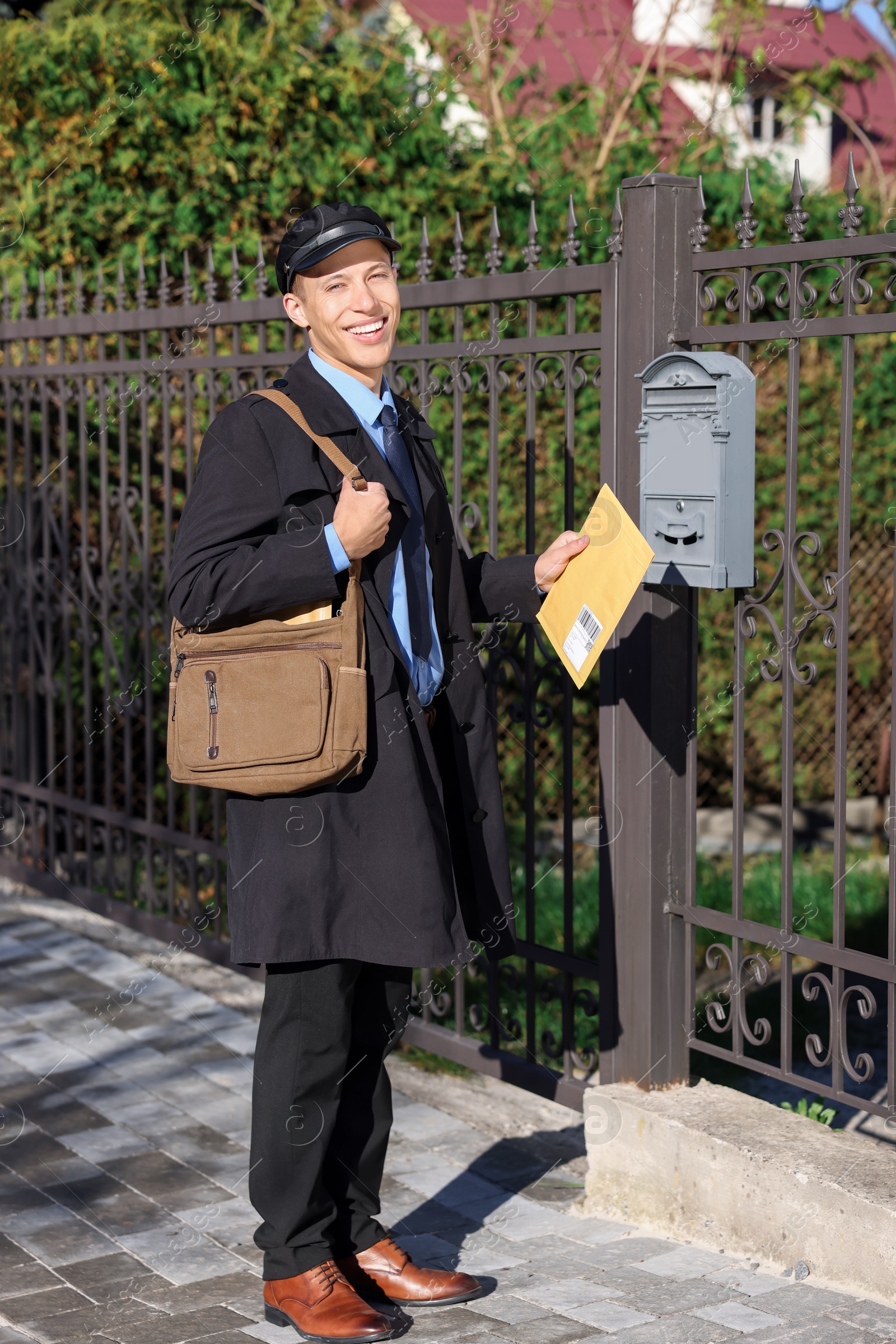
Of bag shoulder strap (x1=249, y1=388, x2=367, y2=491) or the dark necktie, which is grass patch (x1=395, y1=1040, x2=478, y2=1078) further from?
bag shoulder strap (x1=249, y1=388, x2=367, y2=491)

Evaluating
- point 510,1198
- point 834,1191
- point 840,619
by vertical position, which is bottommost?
point 510,1198

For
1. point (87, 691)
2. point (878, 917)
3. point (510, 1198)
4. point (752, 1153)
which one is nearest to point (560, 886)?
point (878, 917)

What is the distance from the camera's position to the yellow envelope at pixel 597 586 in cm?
288

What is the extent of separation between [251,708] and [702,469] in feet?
3.72

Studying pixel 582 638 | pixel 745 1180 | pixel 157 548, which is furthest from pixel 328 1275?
pixel 157 548

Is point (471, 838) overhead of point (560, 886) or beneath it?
overhead

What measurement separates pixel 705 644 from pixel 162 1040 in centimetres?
369

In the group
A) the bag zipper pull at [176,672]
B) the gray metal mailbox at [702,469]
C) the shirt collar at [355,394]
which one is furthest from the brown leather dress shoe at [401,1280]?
the shirt collar at [355,394]

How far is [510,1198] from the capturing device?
3.71 metres

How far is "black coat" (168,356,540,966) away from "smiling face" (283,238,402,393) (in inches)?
3.6

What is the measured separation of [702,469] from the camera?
3.22 m

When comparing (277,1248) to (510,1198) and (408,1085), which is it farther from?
(408,1085)

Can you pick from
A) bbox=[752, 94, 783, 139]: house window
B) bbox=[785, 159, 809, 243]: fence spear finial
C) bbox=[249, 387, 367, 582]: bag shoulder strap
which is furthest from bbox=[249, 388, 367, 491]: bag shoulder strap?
bbox=[752, 94, 783, 139]: house window

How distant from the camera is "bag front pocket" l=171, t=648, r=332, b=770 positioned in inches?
106
